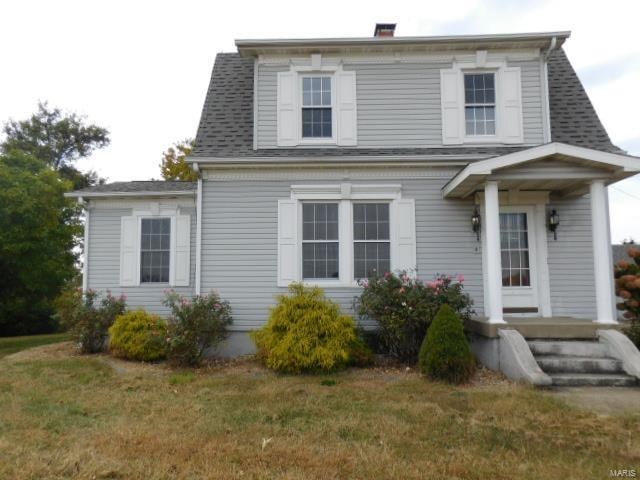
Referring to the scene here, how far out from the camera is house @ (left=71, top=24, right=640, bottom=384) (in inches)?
323

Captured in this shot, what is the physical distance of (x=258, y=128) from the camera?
28.6 ft

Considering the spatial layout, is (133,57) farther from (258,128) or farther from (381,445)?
(381,445)

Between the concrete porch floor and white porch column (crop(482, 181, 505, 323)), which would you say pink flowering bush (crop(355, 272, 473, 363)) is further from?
the concrete porch floor

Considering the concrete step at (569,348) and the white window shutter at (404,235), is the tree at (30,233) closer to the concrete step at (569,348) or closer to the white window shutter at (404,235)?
the white window shutter at (404,235)

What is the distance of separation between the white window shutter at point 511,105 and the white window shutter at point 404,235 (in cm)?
242

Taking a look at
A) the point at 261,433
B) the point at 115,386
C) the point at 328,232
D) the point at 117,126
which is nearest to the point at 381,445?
the point at 261,433

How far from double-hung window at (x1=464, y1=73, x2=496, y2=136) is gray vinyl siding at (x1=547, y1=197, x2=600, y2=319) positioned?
6.64 feet

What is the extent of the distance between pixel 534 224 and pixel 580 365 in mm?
2974

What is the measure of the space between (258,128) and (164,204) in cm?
293

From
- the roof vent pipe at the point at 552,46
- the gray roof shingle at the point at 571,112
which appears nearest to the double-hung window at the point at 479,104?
the roof vent pipe at the point at 552,46

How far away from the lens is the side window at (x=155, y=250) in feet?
32.0

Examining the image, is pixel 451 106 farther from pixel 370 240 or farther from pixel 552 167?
pixel 370 240

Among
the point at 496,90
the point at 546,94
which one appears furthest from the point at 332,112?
the point at 546,94

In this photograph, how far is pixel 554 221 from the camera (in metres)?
8.11
